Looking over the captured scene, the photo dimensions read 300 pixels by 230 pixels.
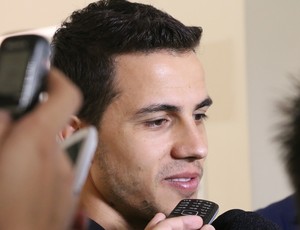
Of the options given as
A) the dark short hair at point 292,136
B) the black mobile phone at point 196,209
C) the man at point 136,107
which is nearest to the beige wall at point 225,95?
the man at point 136,107

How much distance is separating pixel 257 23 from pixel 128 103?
2.06 ft

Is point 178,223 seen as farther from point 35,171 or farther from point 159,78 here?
point 35,171

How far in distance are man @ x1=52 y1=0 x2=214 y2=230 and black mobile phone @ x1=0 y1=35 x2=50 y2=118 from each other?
0.66 m

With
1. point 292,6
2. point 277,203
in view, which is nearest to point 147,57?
point 277,203

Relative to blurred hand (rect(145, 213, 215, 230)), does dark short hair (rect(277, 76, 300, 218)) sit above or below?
above

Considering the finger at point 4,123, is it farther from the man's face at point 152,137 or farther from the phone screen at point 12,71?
the man's face at point 152,137

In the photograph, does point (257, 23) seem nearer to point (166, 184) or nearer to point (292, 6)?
point (292, 6)

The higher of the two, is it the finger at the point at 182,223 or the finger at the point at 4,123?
the finger at the point at 4,123

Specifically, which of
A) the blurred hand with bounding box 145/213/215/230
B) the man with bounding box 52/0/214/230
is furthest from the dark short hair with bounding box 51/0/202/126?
the blurred hand with bounding box 145/213/215/230

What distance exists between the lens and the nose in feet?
2.95

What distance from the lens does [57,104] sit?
21 centimetres

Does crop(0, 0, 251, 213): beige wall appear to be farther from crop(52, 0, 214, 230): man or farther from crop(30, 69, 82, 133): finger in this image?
crop(30, 69, 82, 133): finger

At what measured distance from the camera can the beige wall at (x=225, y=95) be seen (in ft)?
4.66

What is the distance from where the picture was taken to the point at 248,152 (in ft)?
4.63
